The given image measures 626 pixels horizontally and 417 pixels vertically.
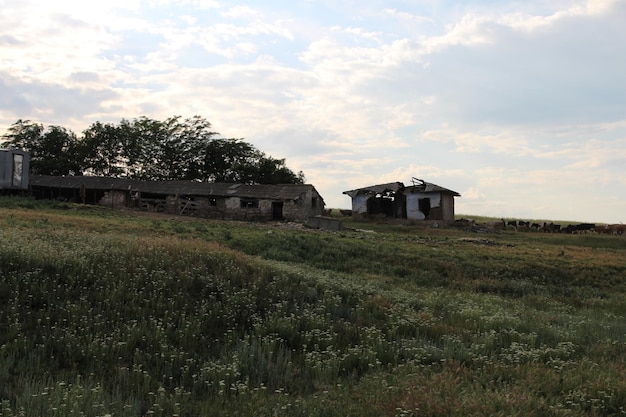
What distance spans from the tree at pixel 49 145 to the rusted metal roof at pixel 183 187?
9.16 meters

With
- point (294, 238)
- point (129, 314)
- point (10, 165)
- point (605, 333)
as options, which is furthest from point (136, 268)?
point (10, 165)

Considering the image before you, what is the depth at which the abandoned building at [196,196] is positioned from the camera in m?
46.6

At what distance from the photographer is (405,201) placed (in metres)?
53.9

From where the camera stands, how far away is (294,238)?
81.4 ft

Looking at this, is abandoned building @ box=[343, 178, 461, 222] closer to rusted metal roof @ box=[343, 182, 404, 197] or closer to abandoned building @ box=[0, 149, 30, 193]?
rusted metal roof @ box=[343, 182, 404, 197]

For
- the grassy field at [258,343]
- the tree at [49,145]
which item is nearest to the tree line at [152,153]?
the tree at [49,145]

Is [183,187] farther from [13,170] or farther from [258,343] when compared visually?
[258,343]

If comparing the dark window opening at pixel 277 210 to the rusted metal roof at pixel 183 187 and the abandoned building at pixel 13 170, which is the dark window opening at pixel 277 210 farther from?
the abandoned building at pixel 13 170

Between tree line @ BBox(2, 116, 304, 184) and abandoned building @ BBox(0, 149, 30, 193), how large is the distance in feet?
60.6

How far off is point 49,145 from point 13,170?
860 inches

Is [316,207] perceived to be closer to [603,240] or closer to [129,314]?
[603,240]

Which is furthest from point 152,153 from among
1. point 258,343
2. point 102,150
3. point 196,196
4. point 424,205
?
point 258,343

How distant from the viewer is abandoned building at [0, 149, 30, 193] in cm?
4331

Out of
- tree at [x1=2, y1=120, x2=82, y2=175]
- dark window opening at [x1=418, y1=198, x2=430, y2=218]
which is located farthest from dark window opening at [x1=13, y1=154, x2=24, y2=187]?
dark window opening at [x1=418, y1=198, x2=430, y2=218]
